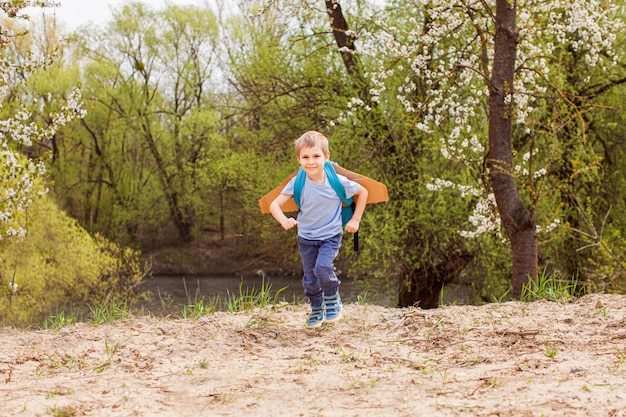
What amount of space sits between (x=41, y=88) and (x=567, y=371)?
88.6 ft

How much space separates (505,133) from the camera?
7578mm

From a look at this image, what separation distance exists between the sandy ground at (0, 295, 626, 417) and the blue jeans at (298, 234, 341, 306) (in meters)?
0.32

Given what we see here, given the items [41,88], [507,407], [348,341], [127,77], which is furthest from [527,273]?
[127,77]

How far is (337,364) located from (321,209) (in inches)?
60.9

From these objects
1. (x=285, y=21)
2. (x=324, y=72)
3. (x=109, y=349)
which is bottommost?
(x=109, y=349)

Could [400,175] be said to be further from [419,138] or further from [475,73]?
[475,73]

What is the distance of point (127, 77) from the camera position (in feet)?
106

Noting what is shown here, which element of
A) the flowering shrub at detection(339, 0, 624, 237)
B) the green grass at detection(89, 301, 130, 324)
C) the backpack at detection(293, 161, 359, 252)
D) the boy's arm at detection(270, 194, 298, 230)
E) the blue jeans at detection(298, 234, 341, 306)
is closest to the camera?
the boy's arm at detection(270, 194, 298, 230)

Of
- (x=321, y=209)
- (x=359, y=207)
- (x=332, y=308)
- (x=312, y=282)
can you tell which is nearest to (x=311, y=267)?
(x=312, y=282)

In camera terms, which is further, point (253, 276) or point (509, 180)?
point (253, 276)

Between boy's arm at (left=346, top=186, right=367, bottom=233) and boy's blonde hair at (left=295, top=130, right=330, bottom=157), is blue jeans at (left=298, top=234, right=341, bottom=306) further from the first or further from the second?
boy's blonde hair at (left=295, top=130, right=330, bottom=157)

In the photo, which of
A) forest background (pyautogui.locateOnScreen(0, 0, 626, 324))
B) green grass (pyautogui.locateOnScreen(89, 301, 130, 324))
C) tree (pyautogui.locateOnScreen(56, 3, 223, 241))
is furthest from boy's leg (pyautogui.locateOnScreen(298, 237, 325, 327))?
tree (pyautogui.locateOnScreen(56, 3, 223, 241))

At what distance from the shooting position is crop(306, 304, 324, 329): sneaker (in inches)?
220

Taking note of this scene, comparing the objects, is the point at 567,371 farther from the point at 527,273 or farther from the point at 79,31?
the point at 79,31
